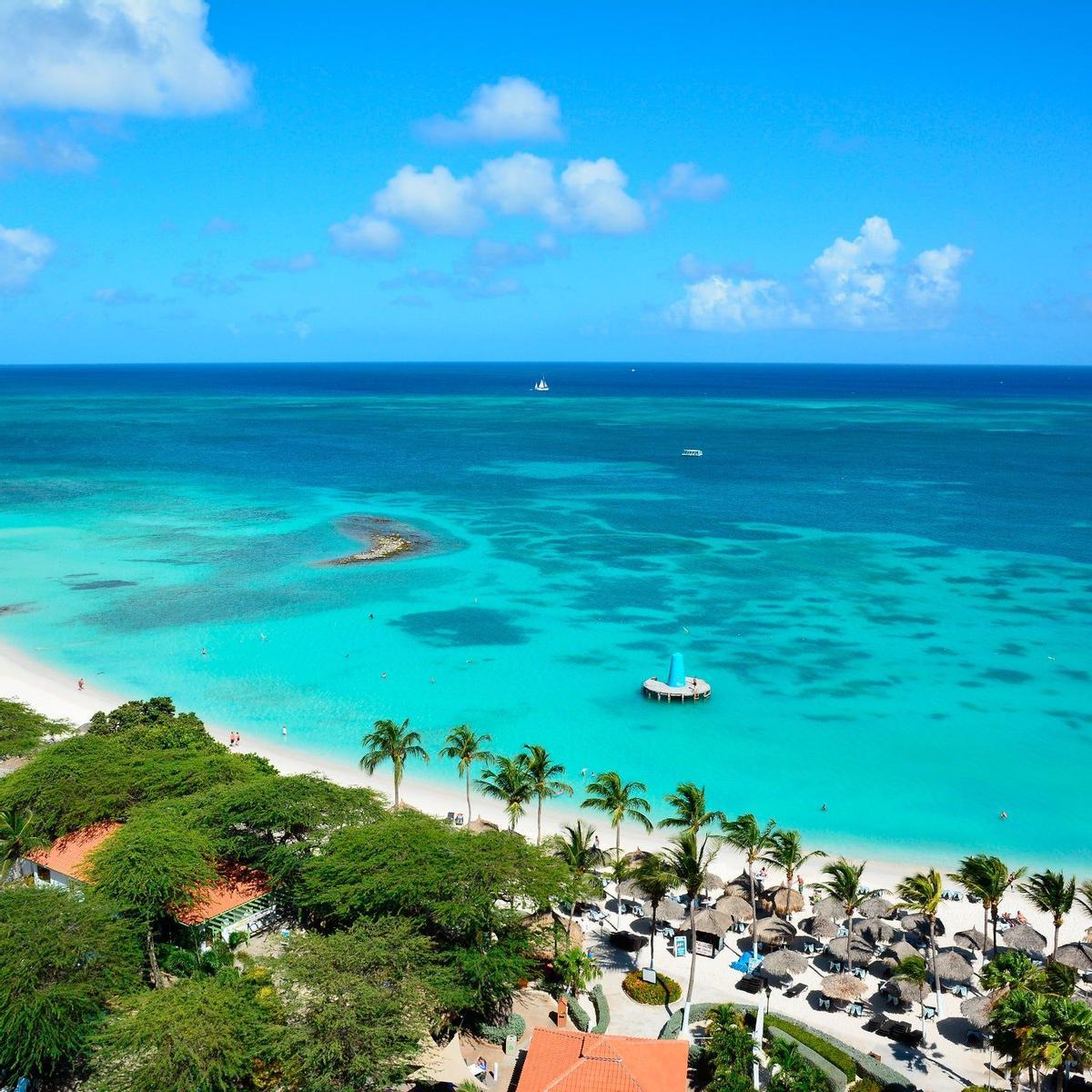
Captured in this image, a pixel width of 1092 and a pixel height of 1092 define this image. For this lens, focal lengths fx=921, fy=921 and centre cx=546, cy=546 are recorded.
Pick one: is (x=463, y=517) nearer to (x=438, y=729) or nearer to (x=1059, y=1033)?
(x=438, y=729)

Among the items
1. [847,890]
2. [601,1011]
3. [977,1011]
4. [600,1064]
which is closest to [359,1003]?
[600,1064]

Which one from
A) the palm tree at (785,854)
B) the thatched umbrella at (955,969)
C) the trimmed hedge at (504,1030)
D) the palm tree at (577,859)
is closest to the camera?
the trimmed hedge at (504,1030)

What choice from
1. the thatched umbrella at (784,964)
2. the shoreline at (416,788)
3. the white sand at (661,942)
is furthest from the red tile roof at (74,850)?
the thatched umbrella at (784,964)

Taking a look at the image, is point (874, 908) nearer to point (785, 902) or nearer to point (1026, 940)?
point (785, 902)

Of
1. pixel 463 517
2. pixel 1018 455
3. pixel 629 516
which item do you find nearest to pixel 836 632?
pixel 629 516

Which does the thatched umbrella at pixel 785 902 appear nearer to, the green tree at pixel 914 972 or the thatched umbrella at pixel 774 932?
the thatched umbrella at pixel 774 932

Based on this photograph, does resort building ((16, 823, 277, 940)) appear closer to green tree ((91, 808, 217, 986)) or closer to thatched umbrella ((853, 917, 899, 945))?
green tree ((91, 808, 217, 986))
